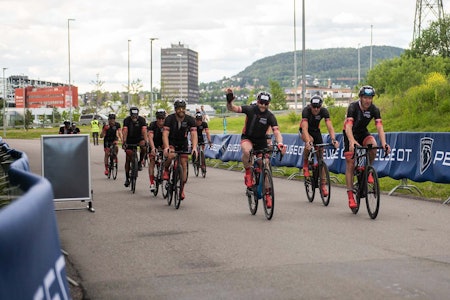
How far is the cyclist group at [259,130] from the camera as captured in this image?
12.6 meters

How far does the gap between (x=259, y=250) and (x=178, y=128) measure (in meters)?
6.05

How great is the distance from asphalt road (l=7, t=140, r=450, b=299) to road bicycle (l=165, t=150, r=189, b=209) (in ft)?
0.70

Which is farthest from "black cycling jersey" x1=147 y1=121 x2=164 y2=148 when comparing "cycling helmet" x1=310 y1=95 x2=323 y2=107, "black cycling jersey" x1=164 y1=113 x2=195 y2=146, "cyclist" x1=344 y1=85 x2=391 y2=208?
"cyclist" x1=344 y1=85 x2=391 y2=208

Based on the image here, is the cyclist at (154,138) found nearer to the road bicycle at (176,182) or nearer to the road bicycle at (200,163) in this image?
the road bicycle at (176,182)

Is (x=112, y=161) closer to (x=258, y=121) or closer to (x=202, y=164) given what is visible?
(x=202, y=164)

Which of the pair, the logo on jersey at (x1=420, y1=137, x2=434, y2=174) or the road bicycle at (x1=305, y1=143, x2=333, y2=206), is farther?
the logo on jersey at (x1=420, y1=137, x2=434, y2=174)

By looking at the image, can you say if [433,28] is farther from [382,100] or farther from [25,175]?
[25,175]

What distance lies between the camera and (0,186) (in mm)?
8539

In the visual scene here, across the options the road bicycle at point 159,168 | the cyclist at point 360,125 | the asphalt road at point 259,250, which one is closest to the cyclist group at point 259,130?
the cyclist at point 360,125

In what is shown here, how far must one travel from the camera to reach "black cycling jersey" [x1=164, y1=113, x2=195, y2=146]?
48.9ft

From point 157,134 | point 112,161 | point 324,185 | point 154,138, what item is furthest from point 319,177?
point 112,161

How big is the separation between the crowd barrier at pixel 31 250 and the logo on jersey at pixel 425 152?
11928 mm

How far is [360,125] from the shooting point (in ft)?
41.9

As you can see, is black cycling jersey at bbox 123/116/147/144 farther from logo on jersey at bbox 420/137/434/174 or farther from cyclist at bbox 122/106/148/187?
logo on jersey at bbox 420/137/434/174
